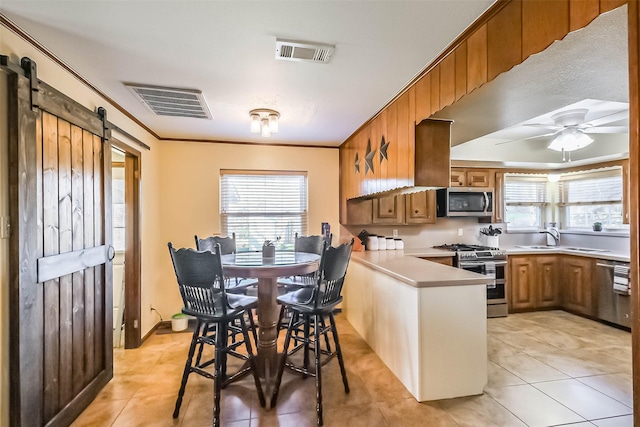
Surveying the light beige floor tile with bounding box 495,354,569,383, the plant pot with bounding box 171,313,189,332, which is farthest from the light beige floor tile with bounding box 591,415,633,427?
the plant pot with bounding box 171,313,189,332

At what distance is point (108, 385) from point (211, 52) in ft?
8.65

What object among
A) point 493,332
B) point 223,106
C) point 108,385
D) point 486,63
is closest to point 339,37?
point 486,63

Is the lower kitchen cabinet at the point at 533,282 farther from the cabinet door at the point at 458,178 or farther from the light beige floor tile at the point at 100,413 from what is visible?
the light beige floor tile at the point at 100,413

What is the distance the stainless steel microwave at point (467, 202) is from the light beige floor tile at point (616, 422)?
2592 mm

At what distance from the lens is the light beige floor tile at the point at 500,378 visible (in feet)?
7.75

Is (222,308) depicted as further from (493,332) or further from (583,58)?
(493,332)

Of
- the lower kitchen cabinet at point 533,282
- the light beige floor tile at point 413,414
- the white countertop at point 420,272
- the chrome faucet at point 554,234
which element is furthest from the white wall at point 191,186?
the chrome faucet at point 554,234

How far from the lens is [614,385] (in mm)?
2324

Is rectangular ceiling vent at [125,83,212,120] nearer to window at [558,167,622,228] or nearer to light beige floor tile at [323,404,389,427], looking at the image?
light beige floor tile at [323,404,389,427]

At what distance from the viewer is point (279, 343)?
10.4ft

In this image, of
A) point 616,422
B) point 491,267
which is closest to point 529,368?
point 616,422

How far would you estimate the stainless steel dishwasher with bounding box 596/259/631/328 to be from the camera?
132 inches

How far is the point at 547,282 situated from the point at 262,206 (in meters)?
4.05

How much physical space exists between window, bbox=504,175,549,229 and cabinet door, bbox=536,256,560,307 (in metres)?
0.72
